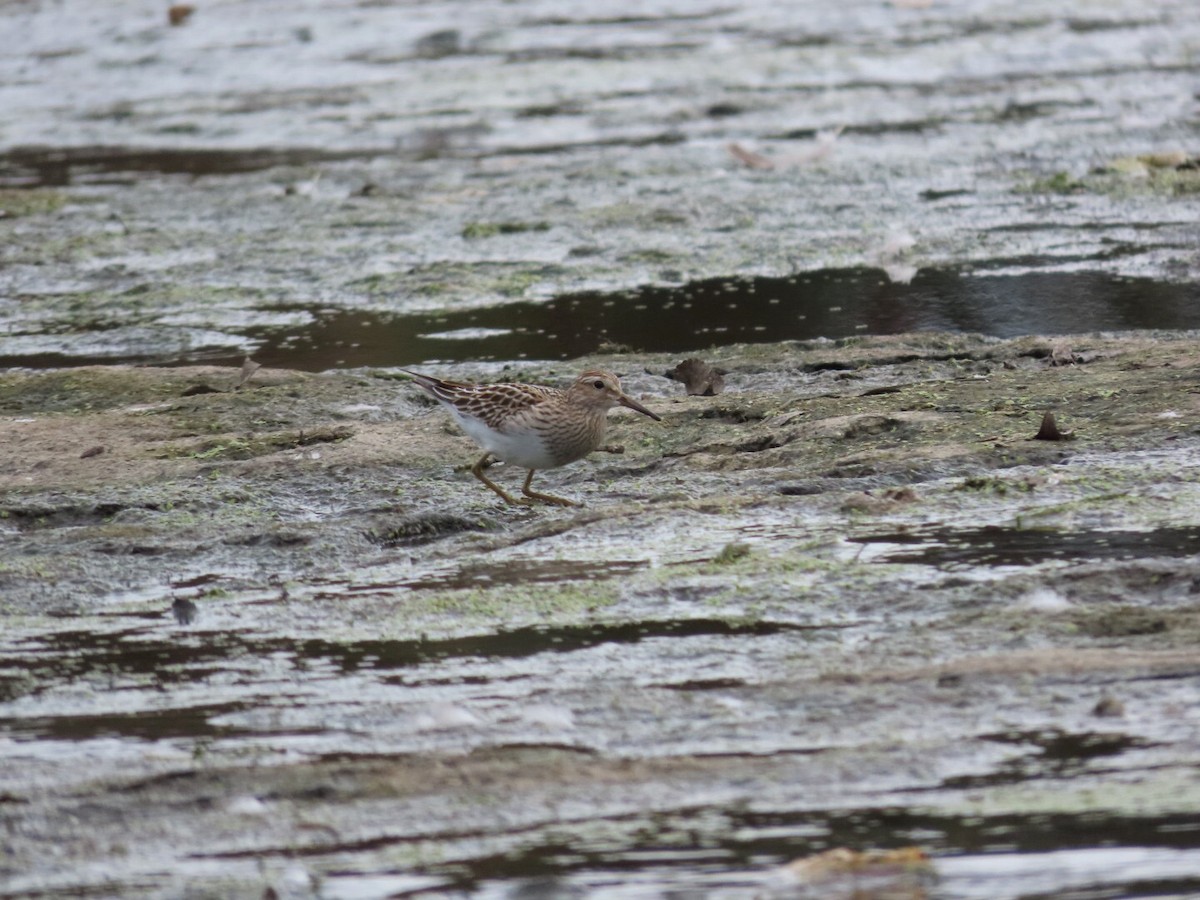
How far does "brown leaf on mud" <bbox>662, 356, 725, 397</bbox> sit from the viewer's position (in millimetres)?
8672

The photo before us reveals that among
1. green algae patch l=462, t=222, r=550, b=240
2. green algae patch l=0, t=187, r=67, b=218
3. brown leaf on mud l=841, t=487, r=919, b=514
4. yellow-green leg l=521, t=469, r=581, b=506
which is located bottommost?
green algae patch l=462, t=222, r=550, b=240

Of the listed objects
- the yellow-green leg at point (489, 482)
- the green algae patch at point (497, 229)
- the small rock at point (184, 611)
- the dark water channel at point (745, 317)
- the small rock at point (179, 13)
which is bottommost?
the dark water channel at point (745, 317)

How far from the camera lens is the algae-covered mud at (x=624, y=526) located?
4266 mm

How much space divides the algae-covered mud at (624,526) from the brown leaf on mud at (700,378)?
0.10 meters

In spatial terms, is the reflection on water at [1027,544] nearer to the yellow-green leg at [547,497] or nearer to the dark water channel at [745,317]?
the yellow-green leg at [547,497]

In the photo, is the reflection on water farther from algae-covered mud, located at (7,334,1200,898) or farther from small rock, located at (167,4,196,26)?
small rock, located at (167,4,196,26)

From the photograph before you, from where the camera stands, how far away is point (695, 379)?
8742mm

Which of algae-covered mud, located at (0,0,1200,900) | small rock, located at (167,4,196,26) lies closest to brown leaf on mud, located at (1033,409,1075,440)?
algae-covered mud, located at (0,0,1200,900)

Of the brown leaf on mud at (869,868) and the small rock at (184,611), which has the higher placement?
the brown leaf on mud at (869,868)

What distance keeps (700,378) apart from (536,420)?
1.60 m

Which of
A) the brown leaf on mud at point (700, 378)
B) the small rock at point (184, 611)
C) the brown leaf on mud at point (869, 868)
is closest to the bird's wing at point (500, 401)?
the brown leaf on mud at point (700, 378)

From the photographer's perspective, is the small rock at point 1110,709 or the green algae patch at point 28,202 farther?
the green algae patch at point 28,202

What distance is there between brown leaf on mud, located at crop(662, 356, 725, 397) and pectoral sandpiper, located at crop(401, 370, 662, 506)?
0.94 meters

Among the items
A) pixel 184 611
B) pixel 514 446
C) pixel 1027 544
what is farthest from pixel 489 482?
pixel 1027 544
